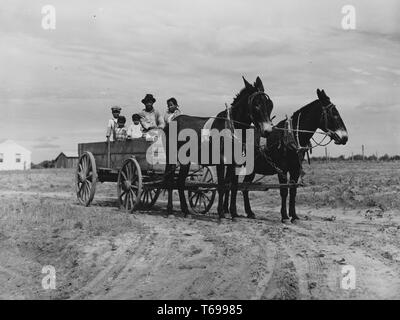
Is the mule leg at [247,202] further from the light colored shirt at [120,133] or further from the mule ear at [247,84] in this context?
the light colored shirt at [120,133]

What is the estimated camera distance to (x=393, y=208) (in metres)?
13.5

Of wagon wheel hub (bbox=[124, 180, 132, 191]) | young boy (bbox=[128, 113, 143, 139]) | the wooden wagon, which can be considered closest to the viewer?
the wooden wagon

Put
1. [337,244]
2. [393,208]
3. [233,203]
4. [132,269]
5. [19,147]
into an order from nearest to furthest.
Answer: [132,269], [337,244], [233,203], [393,208], [19,147]

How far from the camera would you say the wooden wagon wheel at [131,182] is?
1177 centimetres

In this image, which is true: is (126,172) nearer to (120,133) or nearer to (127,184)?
(127,184)

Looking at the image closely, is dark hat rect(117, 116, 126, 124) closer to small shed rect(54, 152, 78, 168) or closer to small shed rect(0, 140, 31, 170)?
Result: small shed rect(0, 140, 31, 170)

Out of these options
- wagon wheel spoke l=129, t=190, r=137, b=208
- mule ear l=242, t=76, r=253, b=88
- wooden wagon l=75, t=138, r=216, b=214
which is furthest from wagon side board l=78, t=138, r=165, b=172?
mule ear l=242, t=76, r=253, b=88

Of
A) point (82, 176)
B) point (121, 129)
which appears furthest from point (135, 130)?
point (82, 176)

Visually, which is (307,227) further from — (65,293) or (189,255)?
(65,293)

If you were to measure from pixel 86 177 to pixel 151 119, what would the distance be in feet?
8.99

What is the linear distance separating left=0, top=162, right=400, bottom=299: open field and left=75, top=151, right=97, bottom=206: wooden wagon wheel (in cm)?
154

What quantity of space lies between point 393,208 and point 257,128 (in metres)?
5.48

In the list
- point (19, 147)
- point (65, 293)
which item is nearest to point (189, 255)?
point (65, 293)

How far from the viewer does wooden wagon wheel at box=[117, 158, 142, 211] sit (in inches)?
463
